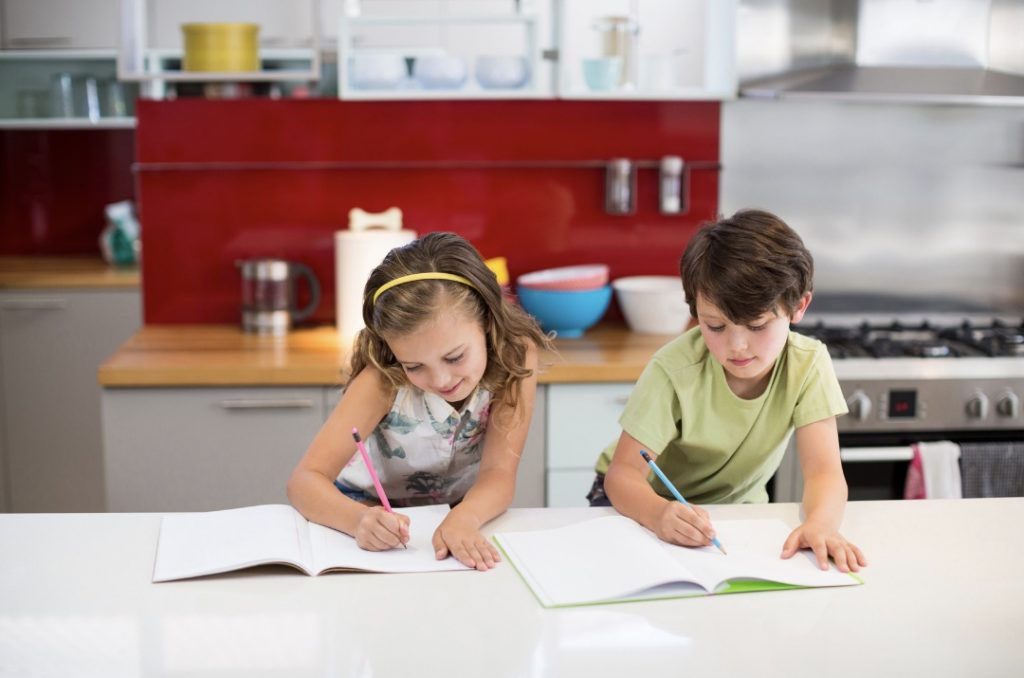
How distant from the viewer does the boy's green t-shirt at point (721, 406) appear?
5.46 ft

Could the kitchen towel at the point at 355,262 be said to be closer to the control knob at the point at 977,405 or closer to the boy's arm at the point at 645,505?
the boy's arm at the point at 645,505

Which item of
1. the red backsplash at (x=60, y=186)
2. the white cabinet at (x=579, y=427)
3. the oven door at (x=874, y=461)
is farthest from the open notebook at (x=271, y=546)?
the red backsplash at (x=60, y=186)

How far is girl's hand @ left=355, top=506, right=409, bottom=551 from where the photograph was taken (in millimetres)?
1354

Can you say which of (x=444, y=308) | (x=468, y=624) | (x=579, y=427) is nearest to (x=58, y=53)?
(x=579, y=427)

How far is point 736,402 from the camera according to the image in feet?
5.53

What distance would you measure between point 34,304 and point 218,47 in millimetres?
1300

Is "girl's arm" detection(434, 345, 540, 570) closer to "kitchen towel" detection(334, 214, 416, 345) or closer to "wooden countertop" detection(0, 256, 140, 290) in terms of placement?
"kitchen towel" detection(334, 214, 416, 345)

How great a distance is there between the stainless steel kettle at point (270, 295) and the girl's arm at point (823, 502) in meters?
1.54

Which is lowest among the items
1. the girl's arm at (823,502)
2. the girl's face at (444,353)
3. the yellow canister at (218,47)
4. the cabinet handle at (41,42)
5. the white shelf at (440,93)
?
the girl's arm at (823,502)

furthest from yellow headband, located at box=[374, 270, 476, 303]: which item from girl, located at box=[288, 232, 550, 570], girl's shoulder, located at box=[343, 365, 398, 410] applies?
girl's shoulder, located at box=[343, 365, 398, 410]

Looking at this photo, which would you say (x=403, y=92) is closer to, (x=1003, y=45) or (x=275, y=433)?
(x=275, y=433)

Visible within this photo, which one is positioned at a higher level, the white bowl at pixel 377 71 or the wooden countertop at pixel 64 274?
the white bowl at pixel 377 71

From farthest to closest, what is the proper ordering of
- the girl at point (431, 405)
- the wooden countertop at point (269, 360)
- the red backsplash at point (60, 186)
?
1. the red backsplash at point (60, 186)
2. the wooden countertop at point (269, 360)
3. the girl at point (431, 405)

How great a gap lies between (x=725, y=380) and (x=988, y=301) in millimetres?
1802
